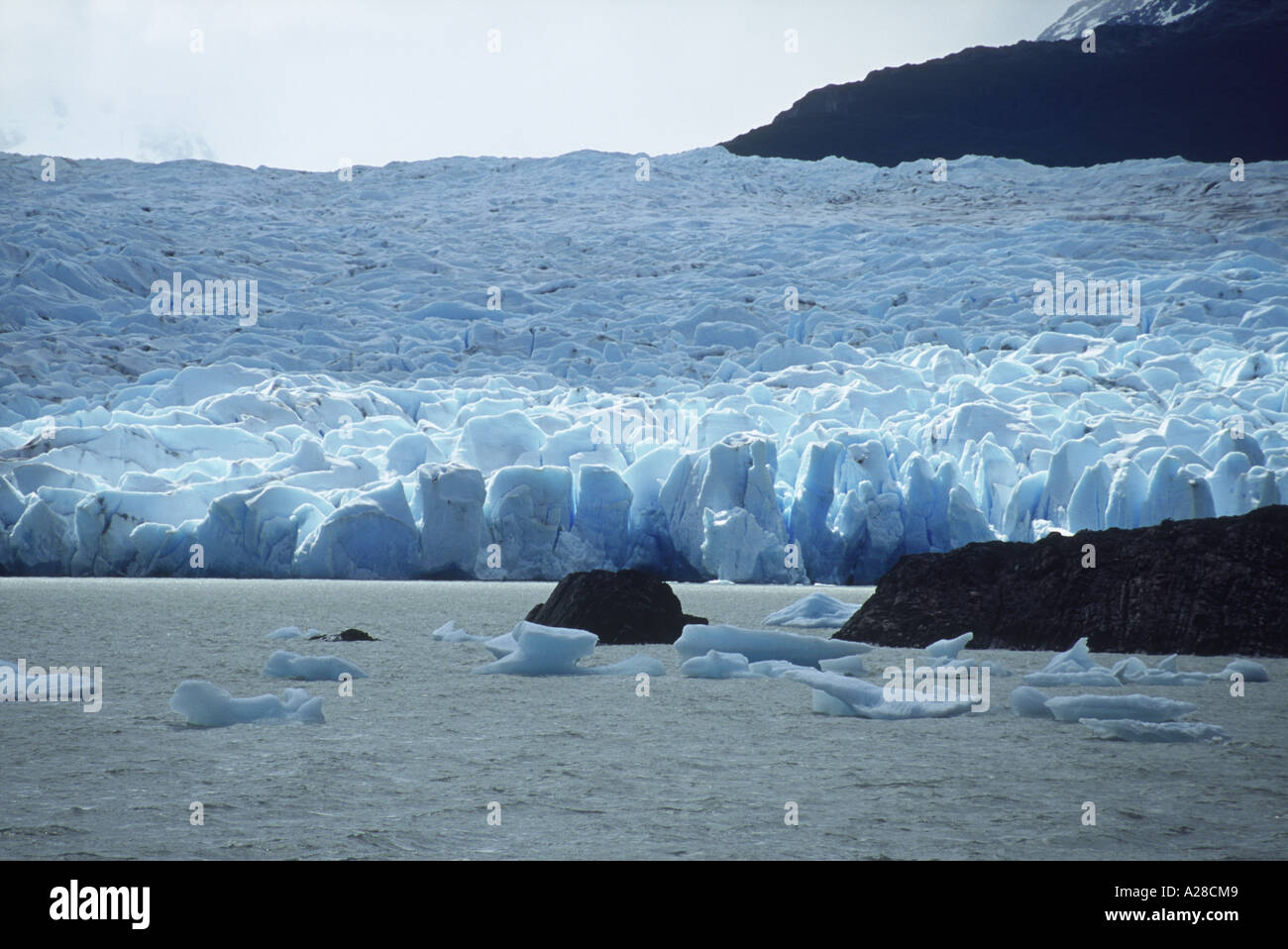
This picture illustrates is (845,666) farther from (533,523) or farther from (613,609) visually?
(533,523)

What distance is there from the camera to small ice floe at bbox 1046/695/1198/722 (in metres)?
5.85

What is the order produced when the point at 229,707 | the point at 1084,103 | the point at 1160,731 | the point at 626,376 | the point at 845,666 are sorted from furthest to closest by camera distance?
the point at 1084,103 < the point at 626,376 < the point at 845,666 < the point at 229,707 < the point at 1160,731

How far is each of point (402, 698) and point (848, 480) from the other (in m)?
14.7

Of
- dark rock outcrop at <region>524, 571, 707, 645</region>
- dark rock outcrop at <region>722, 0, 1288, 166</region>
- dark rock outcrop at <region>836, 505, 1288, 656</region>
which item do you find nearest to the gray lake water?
dark rock outcrop at <region>836, 505, 1288, 656</region>

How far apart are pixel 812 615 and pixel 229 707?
7.04 metres

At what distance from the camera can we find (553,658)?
8.19 m

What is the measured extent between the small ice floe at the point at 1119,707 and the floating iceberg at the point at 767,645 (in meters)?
2.57

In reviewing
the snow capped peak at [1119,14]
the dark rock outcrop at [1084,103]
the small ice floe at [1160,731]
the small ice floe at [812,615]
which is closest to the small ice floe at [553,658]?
the small ice floe at [1160,731]

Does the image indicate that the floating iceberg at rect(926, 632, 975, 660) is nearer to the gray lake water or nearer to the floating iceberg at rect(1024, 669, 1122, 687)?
the floating iceberg at rect(1024, 669, 1122, 687)

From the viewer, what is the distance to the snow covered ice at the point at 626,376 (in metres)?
19.7

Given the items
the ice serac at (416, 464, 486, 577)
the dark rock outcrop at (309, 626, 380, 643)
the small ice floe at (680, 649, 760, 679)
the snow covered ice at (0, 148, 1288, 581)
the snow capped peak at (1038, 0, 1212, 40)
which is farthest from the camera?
the snow capped peak at (1038, 0, 1212, 40)

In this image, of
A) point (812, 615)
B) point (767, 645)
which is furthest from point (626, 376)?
point (767, 645)

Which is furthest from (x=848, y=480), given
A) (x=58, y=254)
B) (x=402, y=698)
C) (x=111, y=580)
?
(x=58, y=254)

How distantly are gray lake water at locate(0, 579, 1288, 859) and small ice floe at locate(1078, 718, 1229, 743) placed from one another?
12 cm
